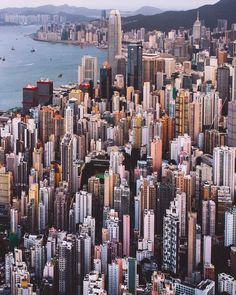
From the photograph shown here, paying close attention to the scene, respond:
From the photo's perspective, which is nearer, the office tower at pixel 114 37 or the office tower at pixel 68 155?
the office tower at pixel 68 155

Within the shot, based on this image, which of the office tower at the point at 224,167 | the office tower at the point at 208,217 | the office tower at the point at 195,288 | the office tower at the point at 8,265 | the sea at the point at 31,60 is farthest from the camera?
the sea at the point at 31,60

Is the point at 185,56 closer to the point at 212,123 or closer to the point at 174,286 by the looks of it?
the point at 212,123

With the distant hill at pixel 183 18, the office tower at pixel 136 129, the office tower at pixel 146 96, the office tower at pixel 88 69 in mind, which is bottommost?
the office tower at pixel 136 129

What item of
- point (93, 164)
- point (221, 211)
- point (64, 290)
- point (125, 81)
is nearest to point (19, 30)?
point (125, 81)

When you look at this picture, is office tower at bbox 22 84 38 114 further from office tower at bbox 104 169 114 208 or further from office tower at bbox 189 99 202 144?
office tower at bbox 104 169 114 208

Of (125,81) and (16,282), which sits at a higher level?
(125,81)

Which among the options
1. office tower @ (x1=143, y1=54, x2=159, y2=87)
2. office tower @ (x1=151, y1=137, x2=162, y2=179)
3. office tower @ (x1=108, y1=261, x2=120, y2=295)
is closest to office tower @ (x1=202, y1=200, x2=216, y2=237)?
office tower @ (x1=151, y1=137, x2=162, y2=179)

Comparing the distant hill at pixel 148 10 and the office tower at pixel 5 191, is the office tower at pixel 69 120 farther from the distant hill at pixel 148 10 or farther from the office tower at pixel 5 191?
the distant hill at pixel 148 10

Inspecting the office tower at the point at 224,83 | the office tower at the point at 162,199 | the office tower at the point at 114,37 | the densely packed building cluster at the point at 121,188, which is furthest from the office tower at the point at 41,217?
the office tower at the point at 114,37
